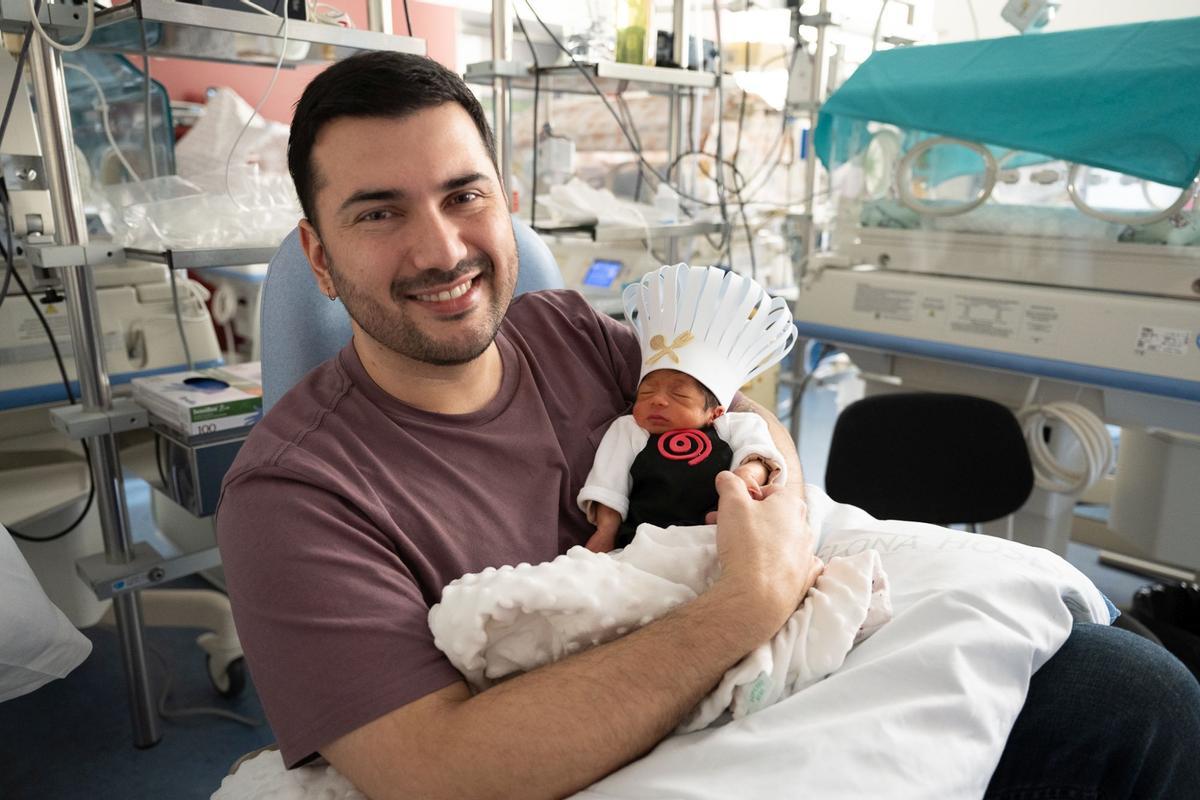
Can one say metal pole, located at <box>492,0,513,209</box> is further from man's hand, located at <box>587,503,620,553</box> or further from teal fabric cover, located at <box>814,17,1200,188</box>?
man's hand, located at <box>587,503,620,553</box>

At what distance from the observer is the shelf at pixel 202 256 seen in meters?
1.58

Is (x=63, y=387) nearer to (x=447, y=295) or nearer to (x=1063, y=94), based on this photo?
(x=447, y=295)

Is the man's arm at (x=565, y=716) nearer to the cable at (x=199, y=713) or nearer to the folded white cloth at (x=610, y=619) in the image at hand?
the folded white cloth at (x=610, y=619)

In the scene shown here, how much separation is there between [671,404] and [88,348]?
1.15 m

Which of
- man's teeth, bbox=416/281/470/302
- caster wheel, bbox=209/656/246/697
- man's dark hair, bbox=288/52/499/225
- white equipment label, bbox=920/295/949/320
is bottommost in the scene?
caster wheel, bbox=209/656/246/697

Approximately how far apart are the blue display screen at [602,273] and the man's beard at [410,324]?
173 cm

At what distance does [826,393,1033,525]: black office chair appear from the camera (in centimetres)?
166

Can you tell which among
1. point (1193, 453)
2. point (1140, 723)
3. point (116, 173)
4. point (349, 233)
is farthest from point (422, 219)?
point (1193, 453)

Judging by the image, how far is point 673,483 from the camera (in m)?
1.16

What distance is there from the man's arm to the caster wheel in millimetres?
1385

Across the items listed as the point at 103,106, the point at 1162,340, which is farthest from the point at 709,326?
the point at 103,106

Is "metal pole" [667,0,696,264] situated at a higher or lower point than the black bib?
higher

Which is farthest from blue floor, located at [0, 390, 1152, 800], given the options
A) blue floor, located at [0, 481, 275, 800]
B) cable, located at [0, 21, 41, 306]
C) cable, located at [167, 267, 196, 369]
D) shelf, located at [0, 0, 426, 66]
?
shelf, located at [0, 0, 426, 66]

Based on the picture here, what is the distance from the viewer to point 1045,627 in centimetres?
96
